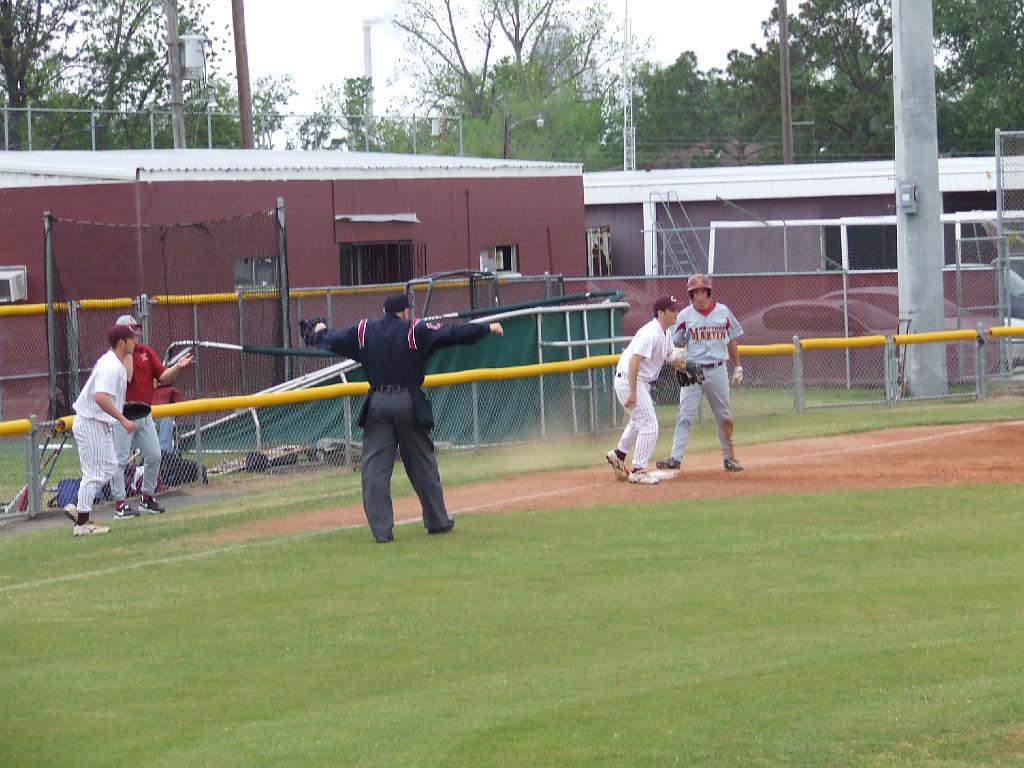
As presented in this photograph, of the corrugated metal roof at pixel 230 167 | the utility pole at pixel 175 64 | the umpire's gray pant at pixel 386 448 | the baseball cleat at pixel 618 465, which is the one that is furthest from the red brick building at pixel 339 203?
the umpire's gray pant at pixel 386 448

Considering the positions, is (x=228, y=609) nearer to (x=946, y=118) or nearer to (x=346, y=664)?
(x=346, y=664)

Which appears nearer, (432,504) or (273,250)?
(432,504)

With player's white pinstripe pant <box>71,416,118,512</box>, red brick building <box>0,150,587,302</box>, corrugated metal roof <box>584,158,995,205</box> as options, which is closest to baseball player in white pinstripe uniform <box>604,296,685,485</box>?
player's white pinstripe pant <box>71,416,118,512</box>

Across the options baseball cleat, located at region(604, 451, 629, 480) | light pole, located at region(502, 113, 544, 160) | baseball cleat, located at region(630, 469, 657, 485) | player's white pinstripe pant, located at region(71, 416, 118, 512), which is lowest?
baseball cleat, located at region(630, 469, 657, 485)

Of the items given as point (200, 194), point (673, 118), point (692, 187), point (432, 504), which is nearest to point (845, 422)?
point (432, 504)

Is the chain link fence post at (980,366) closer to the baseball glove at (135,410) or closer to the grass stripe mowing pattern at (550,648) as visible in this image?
the grass stripe mowing pattern at (550,648)

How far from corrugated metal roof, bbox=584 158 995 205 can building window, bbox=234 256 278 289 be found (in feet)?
44.0

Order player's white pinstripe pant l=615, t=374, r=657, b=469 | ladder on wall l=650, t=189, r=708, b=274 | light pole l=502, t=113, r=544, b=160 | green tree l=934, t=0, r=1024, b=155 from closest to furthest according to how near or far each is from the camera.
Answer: player's white pinstripe pant l=615, t=374, r=657, b=469
ladder on wall l=650, t=189, r=708, b=274
light pole l=502, t=113, r=544, b=160
green tree l=934, t=0, r=1024, b=155

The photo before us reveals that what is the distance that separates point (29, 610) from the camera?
10016 mm

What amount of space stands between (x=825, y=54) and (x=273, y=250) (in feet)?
163

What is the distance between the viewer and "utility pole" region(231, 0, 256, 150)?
31.1 metres

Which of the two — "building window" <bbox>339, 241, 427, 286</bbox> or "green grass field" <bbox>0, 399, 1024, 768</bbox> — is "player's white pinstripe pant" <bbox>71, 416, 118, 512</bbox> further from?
"building window" <bbox>339, 241, 427, 286</bbox>

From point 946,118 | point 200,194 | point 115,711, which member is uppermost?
point 946,118

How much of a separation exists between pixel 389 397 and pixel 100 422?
9.42 feet
